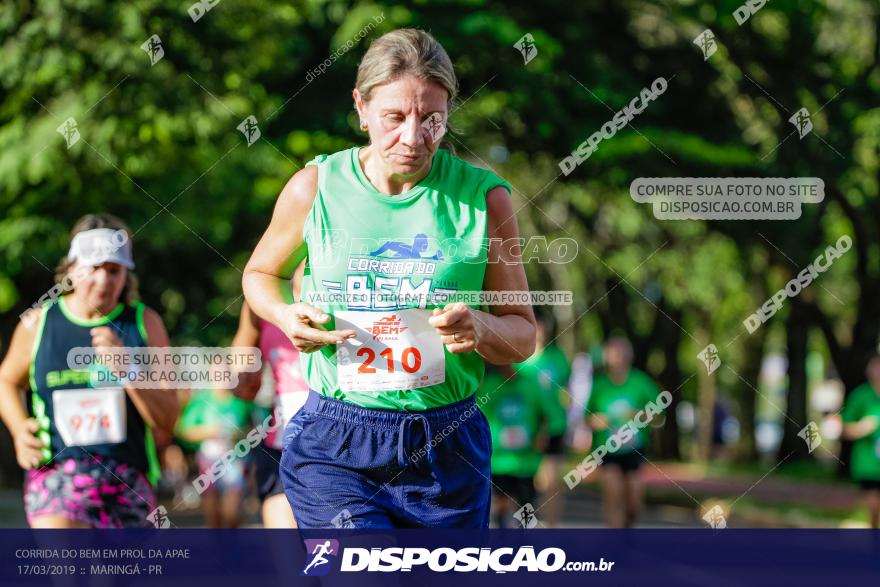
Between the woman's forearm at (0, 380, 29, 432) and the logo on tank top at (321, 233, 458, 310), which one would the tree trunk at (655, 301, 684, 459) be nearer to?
the woman's forearm at (0, 380, 29, 432)

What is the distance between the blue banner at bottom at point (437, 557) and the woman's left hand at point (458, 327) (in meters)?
0.58

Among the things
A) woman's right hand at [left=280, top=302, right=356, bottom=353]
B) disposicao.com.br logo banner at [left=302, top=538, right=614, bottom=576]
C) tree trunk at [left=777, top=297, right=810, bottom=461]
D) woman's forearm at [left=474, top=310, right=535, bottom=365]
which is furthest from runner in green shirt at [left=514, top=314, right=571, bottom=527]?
tree trunk at [left=777, top=297, right=810, bottom=461]

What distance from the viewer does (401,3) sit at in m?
12.2

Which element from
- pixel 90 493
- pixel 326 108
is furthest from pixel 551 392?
pixel 90 493

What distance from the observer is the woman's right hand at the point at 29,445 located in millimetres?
5582

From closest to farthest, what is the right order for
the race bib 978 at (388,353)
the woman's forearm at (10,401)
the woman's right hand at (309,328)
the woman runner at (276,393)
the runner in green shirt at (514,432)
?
the woman's right hand at (309,328) → the race bib 978 at (388,353) → the woman's forearm at (10,401) → the woman runner at (276,393) → the runner in green shirt at (514,432)

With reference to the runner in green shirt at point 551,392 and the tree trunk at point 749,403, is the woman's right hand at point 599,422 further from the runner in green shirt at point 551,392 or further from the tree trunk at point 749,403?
the tree trunk at point 749,403

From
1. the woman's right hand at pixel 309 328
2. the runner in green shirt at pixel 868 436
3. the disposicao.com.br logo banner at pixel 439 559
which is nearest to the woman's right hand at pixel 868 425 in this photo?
the runner in green shirt at pixel 868 436

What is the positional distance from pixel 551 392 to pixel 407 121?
7711mm

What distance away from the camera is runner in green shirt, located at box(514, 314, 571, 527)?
11.2m

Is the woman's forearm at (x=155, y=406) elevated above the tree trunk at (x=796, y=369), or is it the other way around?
the tree trunk at (x=796, y=369)

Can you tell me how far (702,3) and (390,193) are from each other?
1202cm

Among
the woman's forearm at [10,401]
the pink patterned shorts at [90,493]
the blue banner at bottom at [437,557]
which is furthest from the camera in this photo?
the woman's forearm at [10,401]

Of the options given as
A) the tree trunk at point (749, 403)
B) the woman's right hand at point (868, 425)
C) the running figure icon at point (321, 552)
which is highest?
the tree trunk at point (749, 403)
